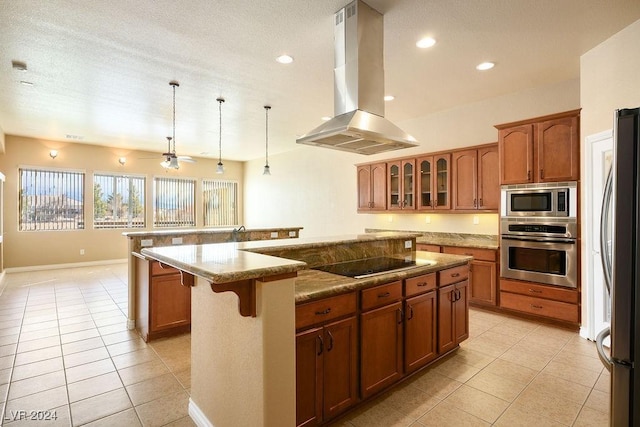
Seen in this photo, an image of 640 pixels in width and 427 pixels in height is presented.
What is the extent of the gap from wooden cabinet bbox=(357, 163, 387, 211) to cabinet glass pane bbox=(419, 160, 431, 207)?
0.69 m

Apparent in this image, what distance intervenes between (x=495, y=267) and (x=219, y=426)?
380 cm

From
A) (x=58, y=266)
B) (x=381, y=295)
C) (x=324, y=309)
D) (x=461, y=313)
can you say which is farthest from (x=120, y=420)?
(x=58, y=266)

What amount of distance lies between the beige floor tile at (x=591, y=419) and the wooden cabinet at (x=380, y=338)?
3.76 ft

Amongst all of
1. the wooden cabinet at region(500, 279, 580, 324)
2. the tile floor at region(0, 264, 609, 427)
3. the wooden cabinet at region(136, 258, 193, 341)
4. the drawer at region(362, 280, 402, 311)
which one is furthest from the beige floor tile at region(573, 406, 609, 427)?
the wooden cabinet at region(136, 258, 193, 341)

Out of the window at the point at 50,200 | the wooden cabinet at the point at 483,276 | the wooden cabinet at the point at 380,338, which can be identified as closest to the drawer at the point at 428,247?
the wooden cabinet at the point at 483,276

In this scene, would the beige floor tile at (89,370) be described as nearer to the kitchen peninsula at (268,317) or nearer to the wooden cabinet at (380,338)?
the kitchen peninsula at (268,317)

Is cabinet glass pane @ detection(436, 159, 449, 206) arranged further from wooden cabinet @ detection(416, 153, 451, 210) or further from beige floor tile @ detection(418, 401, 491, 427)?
beige floor tile @ detection(418, 401, 491, 427)

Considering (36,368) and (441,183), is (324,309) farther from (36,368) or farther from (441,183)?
(441,183)

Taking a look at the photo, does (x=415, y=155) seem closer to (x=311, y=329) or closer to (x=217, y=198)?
(x=311, y=329)

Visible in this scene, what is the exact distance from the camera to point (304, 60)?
346 centimetres

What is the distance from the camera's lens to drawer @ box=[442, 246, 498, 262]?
429cm

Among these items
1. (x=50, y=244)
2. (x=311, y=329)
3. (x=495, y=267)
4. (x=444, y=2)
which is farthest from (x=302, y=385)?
(x=50, y=244)

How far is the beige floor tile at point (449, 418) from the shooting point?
2.08m

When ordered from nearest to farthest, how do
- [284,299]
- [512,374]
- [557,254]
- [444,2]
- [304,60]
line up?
[284,299] < [444,2] < [512,374] < [304,60] < [557,254]
